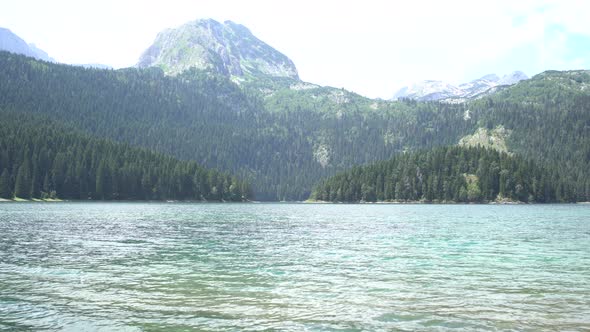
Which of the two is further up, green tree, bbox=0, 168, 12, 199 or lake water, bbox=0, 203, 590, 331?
green tree, bbox=0, 168, 12, 199

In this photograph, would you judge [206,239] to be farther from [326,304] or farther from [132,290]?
[326,304]

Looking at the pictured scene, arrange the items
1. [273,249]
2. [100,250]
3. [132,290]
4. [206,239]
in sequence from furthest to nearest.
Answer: [206,239] → [273,249] → [100,250] → [132,290]

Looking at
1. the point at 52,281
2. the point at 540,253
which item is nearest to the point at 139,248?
the point at 52,281

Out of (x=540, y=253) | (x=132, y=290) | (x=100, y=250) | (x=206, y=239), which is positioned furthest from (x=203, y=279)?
(x=540, y=253)

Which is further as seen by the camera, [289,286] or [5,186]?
[5,186]

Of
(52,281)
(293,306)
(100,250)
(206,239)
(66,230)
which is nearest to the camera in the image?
(293,306)

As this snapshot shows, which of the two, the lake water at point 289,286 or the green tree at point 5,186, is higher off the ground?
the green tree at point 5,186

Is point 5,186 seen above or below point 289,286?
above

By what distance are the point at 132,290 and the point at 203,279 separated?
16.5 ft

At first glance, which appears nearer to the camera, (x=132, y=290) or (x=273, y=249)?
(x=132, y=290)

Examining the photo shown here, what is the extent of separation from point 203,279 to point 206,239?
90.8 feet

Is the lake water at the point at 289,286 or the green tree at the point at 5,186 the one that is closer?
the lake water at the point at 289,286

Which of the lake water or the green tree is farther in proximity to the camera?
the green tree

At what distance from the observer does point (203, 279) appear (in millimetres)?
31234
